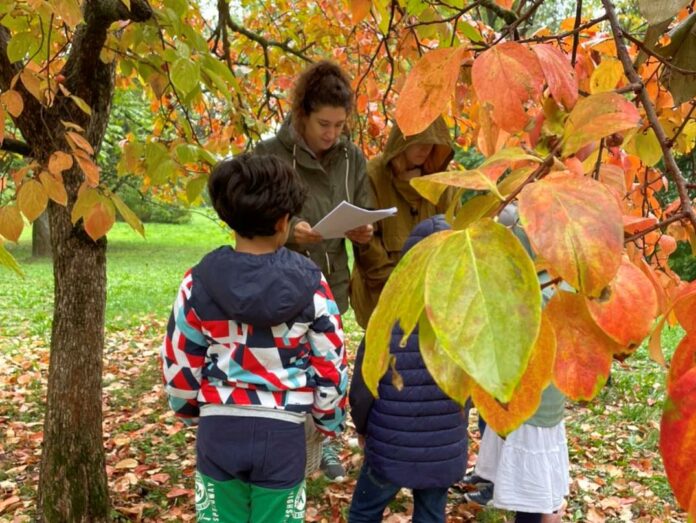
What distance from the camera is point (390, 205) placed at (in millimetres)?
2691

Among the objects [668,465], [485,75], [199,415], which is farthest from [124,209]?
[668,465]

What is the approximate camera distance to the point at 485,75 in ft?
2.08

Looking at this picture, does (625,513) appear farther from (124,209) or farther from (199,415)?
(124,209)

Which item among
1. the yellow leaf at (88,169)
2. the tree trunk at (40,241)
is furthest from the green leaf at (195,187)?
the tree trunk at (40,241)

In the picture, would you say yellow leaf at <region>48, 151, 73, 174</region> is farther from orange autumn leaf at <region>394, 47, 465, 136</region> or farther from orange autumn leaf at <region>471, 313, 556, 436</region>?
orange autumn leaf at <region>471, 313, 556, 436</region>

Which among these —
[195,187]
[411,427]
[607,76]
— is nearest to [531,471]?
[411,427]

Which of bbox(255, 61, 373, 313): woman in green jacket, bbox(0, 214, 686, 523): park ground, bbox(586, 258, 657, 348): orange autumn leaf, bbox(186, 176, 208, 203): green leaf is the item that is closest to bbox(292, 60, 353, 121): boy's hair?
bbox(255, 61, 373, 313): woman in green jacket

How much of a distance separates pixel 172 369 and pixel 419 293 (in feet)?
4.88

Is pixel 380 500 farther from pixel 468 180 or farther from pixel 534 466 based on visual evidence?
pixel 468 180

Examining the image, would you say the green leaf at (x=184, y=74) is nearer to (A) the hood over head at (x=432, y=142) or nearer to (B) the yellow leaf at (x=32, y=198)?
(B) the yellow leaf at (x=32, y=198)

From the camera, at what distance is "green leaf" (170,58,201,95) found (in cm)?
163

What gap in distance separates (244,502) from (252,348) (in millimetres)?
491

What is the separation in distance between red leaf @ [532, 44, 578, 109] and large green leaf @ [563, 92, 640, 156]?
4.2 inches

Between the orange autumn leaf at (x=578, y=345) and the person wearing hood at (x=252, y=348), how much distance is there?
1.19m
